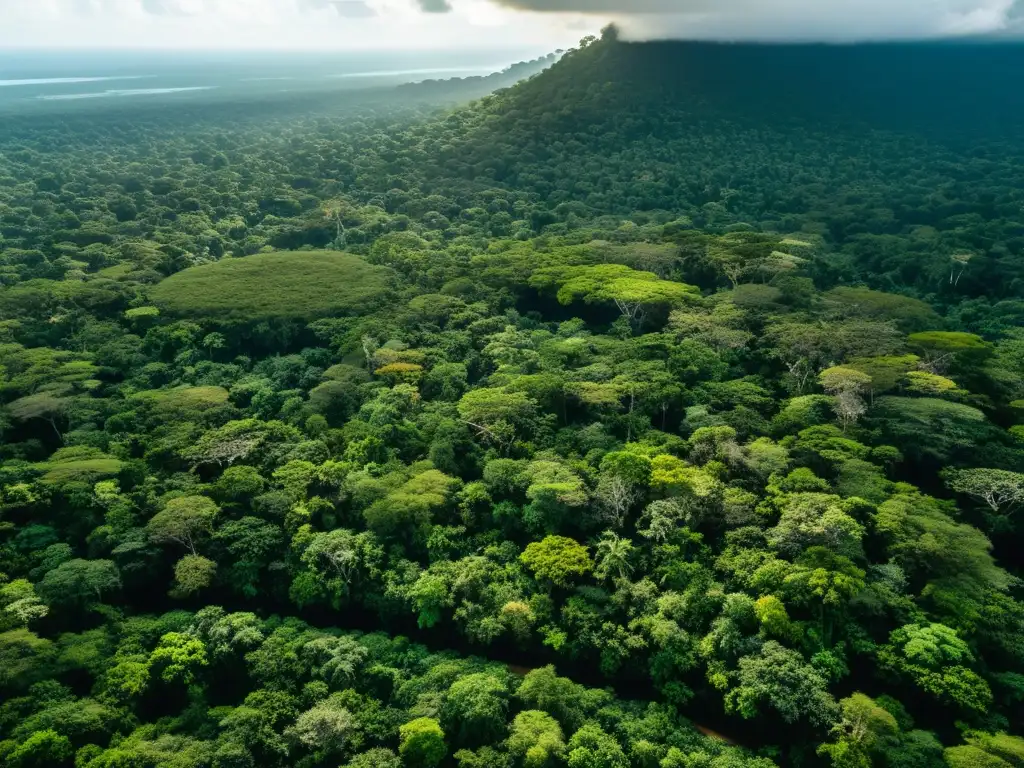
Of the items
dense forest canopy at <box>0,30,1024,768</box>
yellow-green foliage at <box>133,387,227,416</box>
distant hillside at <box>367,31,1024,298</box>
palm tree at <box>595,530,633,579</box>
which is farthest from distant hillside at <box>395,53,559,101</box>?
palm tree at <box>595,530,633,579</box>

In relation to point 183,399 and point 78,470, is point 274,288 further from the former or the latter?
point 78,470

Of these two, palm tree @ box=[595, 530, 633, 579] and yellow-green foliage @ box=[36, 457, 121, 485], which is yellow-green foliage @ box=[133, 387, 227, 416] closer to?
yellow-green foliage @ box=[36, 457, 121, 485]

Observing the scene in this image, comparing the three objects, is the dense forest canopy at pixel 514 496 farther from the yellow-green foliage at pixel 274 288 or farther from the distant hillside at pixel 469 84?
the distant hillside at pixel 469 84

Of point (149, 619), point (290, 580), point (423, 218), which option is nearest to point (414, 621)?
point (290, 580)

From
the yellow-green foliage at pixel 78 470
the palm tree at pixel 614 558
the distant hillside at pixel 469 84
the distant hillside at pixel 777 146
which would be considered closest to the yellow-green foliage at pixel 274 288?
the yellow-green foliage at pixel 78 470

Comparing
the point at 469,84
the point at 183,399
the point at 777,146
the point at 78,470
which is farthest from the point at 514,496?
the point at 469,84
